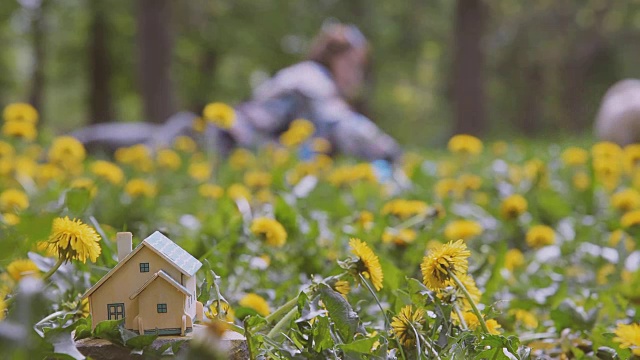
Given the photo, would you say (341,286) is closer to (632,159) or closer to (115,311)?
(115,311)

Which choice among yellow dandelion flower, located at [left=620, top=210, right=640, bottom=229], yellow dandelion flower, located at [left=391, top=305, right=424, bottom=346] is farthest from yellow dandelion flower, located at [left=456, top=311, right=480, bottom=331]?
yellow dandelion flower, located at [left=620, top=210, right=640, bottom=229]

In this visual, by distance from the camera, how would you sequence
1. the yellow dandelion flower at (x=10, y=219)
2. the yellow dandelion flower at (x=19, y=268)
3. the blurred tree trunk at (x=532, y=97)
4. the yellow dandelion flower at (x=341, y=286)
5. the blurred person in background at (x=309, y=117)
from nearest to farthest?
the yellow dandelion flower at (x=341, y=286) → the yellow dandelion flower at (x=19, y=268) → the yellow dandelion flower at (x=10, y=219) → the blurred person in background at (x=309, y=117) → the blurred tree trunk at (x=532, y=97)

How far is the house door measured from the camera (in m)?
1.28

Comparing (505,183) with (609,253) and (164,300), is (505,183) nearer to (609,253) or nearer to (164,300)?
(609,253)

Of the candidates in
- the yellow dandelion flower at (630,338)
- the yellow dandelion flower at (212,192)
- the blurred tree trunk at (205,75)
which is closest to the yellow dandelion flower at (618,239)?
the yellow dandelion flower at (630,338)

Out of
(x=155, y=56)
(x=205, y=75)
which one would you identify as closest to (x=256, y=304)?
(x=155, y=56)

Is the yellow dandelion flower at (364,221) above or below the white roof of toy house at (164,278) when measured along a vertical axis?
above

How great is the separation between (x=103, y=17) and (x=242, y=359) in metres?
17.2

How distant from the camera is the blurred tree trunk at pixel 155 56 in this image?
33.8 feet

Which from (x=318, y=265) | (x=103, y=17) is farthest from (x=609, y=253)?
(x=103, y=17)

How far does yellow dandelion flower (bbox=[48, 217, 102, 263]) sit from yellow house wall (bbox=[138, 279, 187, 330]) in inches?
4.4

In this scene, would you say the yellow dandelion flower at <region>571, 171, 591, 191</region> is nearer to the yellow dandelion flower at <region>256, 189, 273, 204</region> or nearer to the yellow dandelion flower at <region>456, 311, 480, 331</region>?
the yellow dandelion flower at <region>256, 189, 273, 204</region>

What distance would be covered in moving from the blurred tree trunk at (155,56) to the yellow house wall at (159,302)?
30.7 feet

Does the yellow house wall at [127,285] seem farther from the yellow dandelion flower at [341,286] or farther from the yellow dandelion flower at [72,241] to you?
the yellow dandelion flower at [341,286]
